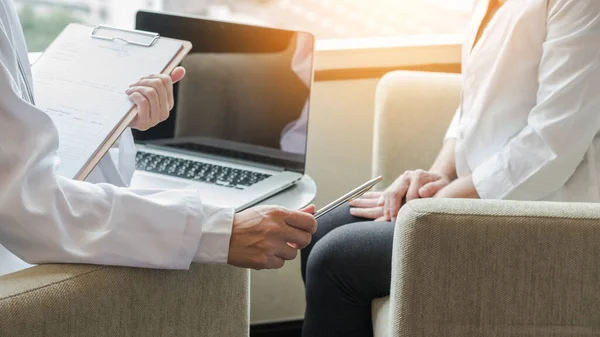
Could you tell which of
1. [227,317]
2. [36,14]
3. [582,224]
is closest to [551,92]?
[582,224]

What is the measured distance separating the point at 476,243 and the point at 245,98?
28.7 inches

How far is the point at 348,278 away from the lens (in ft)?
4.91

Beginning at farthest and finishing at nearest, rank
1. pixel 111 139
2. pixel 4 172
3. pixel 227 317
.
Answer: pixel 111 139 → pixel 227 317 → pixel 4 172

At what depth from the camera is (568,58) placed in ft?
4.68

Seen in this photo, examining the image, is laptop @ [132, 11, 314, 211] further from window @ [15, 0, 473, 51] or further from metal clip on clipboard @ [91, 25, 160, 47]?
window @ [15, 0, 473, 51]

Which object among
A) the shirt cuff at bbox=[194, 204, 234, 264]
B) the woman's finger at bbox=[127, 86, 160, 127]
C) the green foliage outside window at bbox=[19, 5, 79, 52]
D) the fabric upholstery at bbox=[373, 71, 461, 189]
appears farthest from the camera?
the green foliage outside window at bbox=[19, 5, 79, 52]

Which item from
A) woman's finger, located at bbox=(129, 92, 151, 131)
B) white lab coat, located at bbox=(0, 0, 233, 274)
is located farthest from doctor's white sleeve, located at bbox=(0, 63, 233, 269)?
woman's finger, located at bbox=(129, 92, 151, 131)

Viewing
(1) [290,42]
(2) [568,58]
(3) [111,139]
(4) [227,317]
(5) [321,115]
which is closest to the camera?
(4) [227,317]

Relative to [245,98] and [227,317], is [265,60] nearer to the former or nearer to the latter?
[245,98]

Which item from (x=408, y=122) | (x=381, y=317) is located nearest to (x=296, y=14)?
(x=408, y=122)

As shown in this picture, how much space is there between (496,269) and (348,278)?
0.35m

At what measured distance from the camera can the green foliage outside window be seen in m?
2.12

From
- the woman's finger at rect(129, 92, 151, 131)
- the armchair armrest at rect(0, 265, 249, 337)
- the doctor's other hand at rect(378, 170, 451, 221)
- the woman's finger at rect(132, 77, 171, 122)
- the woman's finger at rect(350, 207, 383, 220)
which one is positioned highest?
the woman's finger at rect(132, 77, 171, 122)

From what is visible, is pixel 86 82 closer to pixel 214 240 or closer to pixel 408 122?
pixel 214 240
